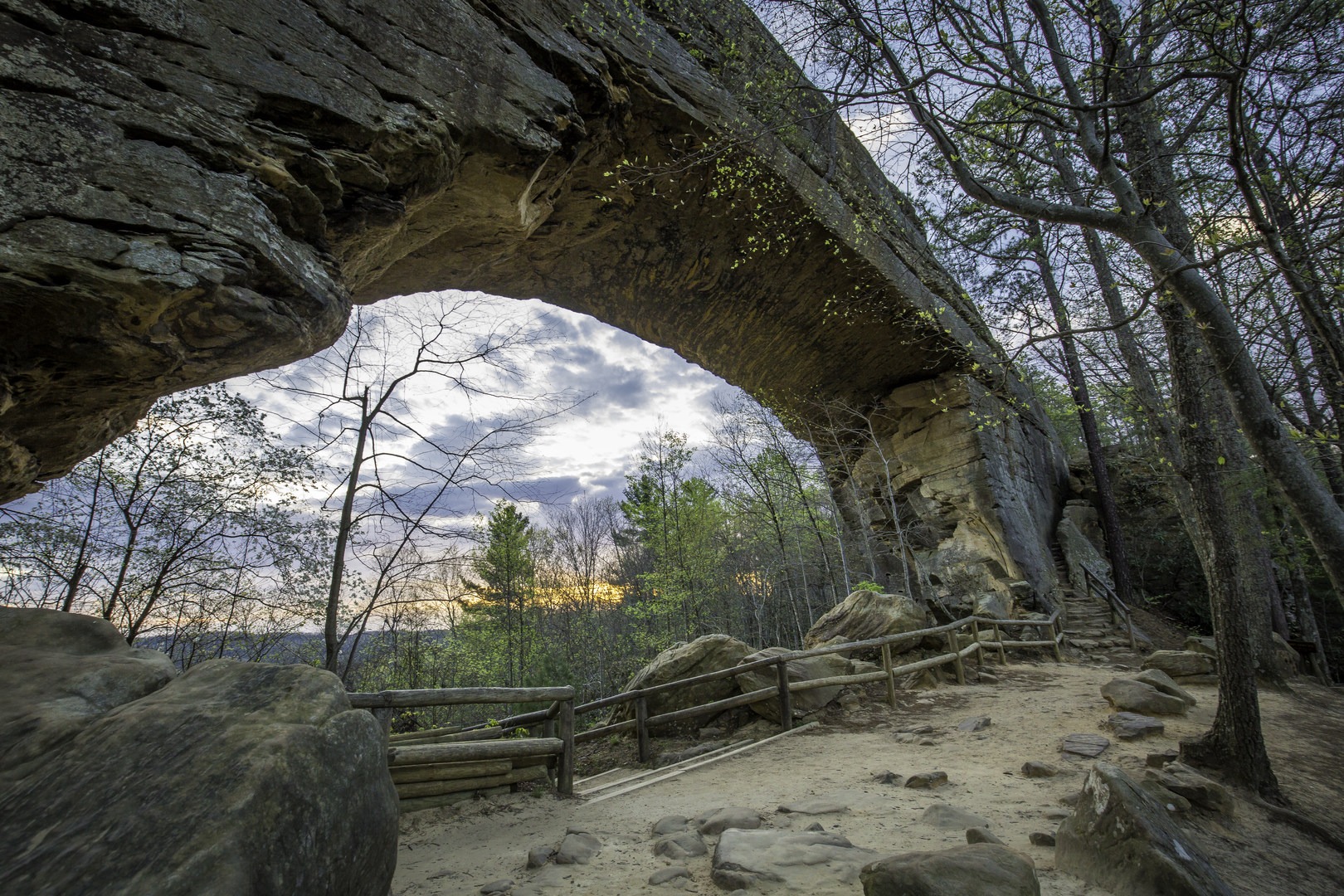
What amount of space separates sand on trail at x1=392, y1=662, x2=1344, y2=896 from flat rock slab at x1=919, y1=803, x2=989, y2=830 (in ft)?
0.24

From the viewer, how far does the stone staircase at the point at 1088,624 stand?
11453 mm

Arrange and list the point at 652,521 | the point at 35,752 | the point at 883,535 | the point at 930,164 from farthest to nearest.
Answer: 1. the point at 652,521
2. the point at 883,535
3. the point at 930,164
4. the point at 35,752

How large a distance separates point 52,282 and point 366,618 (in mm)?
6484

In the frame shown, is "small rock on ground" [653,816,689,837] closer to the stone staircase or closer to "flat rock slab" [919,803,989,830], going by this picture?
"flat rock slab" [919,803,989,830]

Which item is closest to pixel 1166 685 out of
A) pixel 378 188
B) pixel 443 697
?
pixel 443 697

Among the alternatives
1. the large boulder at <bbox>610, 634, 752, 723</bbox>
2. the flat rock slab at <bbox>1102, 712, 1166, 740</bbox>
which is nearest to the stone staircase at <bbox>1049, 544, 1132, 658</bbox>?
the flat rock slab at <bbox>1102, 712, 1166, 740</bbox>

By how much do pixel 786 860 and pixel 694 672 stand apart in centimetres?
474

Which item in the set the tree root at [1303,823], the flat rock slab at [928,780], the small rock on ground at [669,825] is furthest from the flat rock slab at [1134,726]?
the small rock on ground at [669,825]

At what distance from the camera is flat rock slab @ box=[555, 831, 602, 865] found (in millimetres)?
3049

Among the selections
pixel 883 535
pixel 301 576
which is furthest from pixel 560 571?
pixel 301 576

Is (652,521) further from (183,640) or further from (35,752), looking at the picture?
(35,752)

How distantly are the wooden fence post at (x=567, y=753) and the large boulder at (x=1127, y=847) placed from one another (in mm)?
3366

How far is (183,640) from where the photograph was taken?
743 centimetres

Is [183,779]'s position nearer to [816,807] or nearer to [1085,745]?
[816,807]
